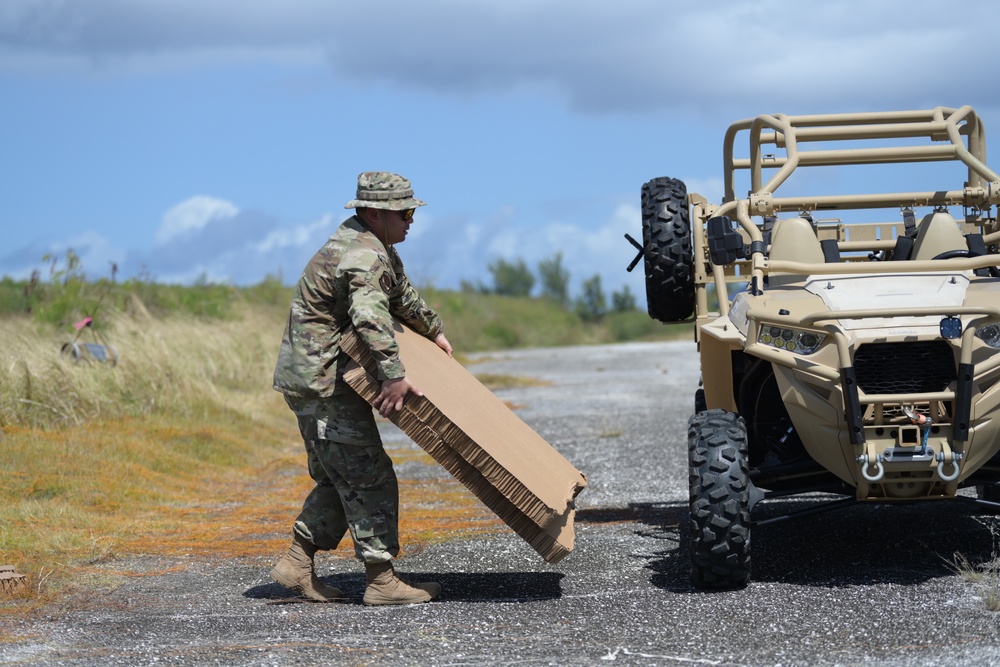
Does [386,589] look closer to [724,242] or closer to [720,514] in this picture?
[720,514]

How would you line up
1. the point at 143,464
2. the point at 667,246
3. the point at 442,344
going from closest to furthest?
1. the point at 442,344
2. the point at 667,246
3. the point at 143,464

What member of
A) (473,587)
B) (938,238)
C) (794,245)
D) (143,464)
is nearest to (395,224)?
(473,587)

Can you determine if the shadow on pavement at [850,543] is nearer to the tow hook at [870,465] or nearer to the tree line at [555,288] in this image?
the tow hook at [870,465]

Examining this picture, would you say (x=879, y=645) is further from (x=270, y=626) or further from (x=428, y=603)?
(x=270, y=626)

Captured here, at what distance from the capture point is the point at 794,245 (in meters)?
7.37

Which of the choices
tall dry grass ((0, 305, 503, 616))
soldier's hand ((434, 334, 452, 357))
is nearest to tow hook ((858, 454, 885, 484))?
soldier's hand ((434, 334, 452, 357))

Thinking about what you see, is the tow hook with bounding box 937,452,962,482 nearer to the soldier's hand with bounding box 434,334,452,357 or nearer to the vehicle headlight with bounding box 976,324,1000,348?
the vehicle headlight with bounding box 976,324,1000,348

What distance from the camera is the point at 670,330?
50.1m

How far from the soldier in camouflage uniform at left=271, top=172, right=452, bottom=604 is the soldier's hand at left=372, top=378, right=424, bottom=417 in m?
0.01

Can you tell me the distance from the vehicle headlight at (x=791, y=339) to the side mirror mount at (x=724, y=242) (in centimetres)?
45

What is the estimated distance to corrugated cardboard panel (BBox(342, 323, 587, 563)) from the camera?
20.2 feet

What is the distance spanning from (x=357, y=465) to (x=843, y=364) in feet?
7.91

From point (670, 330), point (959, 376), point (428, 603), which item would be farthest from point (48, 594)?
point (670, 330)

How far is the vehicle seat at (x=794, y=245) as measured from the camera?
7.35 m
